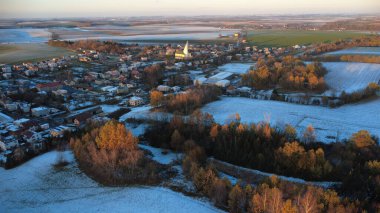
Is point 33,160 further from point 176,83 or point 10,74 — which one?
point 10,74

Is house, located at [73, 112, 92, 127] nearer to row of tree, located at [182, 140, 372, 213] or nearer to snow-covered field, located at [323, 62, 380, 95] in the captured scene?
row of tree, located at [182, 140, 372, 213]

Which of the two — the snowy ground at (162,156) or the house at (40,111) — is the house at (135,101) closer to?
the house at (40,111)

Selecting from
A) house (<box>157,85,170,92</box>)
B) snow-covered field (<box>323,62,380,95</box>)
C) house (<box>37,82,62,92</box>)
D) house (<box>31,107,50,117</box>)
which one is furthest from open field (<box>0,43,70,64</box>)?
snow-covered field (<box>323,62,380,95</box>)

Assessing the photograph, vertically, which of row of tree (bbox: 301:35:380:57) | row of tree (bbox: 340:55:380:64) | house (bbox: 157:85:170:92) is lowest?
house (bbox: 157:85:170:92)

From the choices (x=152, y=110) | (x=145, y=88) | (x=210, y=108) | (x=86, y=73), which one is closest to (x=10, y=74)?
(x=86, y=73)

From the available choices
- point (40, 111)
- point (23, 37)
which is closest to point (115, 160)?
point (40, 111)

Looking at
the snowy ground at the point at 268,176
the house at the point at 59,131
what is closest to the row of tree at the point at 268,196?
the snowy ground at the point at 268,176
